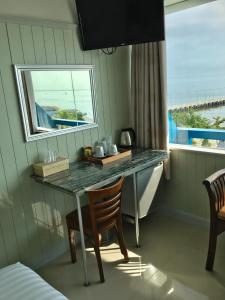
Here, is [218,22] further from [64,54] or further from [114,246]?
[114,246]

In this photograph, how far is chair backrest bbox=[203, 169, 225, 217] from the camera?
1.94 metres

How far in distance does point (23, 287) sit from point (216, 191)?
4.76 feet

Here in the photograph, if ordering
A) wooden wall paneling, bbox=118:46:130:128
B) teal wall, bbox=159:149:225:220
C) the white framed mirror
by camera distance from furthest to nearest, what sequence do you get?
wooden wall paneling, bbox=118:46:130:128
teal wall, bbox=159:149:225:220
the white framed mirror

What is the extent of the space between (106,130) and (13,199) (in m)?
1.12

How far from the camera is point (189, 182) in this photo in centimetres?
277

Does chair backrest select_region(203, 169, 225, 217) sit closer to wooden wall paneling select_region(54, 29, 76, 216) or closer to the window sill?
the window sill

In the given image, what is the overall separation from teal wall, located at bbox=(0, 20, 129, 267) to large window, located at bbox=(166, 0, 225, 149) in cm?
67

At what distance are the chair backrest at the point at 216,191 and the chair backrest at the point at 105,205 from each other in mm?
645

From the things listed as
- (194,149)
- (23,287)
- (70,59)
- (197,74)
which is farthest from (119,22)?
(23,287)

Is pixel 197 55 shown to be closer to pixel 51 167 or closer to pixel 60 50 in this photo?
pixel 60 50

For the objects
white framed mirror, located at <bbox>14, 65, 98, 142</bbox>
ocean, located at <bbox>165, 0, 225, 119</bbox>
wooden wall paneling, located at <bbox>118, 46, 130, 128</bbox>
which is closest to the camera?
white framed mirror, located at <bbox>14, 65, 98, 142</bbox>

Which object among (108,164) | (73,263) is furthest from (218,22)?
(73,263)

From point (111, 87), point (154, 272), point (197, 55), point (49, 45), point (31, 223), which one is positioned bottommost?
point (154, 272)

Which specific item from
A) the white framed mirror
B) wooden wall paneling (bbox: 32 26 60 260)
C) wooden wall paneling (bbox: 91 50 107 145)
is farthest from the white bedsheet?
wooden wall paneling (bbox: 91 50 107 145)
